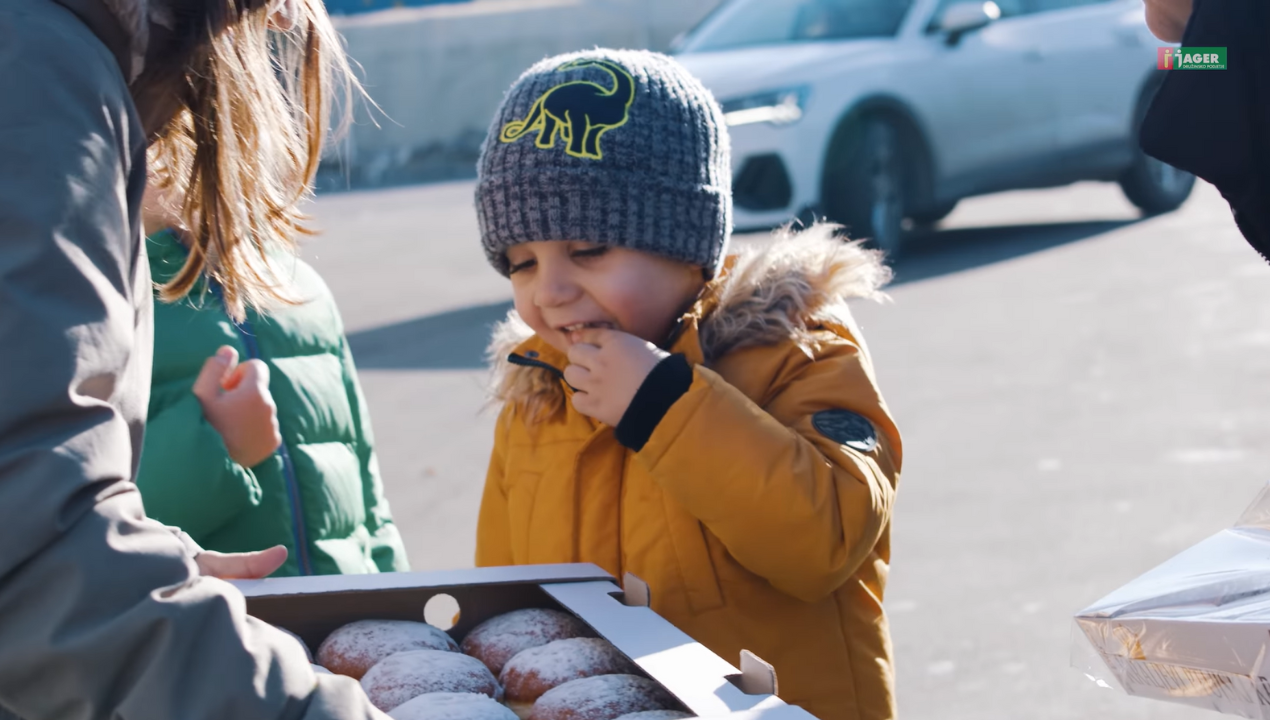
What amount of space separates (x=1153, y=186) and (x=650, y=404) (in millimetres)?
9196

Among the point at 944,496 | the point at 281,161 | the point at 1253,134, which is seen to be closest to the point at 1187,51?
the point at 1253,134

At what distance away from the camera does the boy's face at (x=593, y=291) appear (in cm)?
205

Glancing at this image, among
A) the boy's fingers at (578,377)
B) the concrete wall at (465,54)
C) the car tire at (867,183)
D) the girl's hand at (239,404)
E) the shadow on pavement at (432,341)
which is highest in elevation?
the boy's fingers at (578,377)

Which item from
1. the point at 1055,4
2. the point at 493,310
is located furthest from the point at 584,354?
the point at 1055,4

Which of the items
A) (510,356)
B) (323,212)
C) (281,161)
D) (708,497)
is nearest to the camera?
(281,161)

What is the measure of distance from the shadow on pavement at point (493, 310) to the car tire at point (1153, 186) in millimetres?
276

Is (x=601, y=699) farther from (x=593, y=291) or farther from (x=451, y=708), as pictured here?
(x=593, y=291)

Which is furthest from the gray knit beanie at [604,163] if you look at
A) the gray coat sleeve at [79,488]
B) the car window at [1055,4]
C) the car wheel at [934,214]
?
the car window at [1055,4]

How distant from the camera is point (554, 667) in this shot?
1.38 metres

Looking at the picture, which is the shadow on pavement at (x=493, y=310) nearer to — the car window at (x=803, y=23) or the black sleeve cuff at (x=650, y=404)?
the car window at (x=803, y=23)

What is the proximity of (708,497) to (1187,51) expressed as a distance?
79 cm

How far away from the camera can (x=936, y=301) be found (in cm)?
767

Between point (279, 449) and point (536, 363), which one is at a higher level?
point (536, 363)

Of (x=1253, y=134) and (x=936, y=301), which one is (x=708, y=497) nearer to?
(x=1253, y=134)
